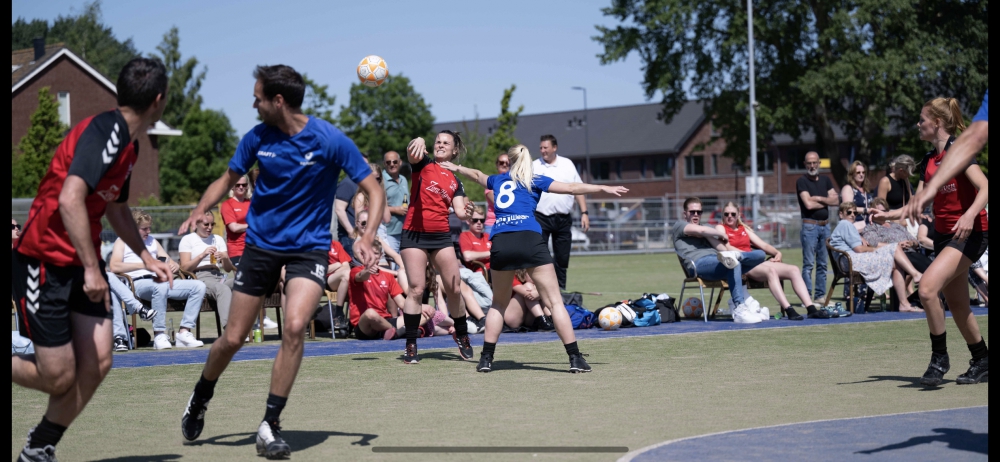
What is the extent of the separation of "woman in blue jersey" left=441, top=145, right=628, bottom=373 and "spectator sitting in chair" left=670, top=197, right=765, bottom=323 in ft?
15.2

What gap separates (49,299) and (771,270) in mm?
10297

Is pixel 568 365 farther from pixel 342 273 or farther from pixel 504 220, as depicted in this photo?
pixel 342 273

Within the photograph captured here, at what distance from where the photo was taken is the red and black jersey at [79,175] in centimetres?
473

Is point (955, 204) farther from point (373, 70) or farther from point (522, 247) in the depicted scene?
point (373, 70)

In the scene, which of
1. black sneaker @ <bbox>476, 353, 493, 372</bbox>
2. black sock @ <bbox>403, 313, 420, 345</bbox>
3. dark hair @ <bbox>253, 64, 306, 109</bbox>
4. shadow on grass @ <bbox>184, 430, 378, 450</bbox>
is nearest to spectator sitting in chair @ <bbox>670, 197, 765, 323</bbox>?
black sock @ <bbox>403, 313, 420, 345</bbox>

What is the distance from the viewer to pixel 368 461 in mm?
5227

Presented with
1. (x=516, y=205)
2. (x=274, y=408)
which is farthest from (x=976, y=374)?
(x=274, y=408)

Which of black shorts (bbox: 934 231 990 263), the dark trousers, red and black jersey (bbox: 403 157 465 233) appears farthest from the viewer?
the dark trousers

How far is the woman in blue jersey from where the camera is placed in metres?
8.73

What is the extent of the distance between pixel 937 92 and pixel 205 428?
133ft

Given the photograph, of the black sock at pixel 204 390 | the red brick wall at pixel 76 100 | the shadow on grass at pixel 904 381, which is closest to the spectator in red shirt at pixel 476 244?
the shadow on grass at pixel 904 381

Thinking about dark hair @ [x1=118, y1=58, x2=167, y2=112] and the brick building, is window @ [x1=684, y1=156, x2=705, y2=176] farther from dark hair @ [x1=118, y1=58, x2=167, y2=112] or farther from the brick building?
dark hair @ [x1=118, y1=58, x2=167, y2=112]

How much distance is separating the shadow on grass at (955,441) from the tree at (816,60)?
112ft

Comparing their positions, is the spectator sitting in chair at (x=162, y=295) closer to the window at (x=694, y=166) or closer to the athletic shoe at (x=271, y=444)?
the athletic shoe at (x=271, y=444)
